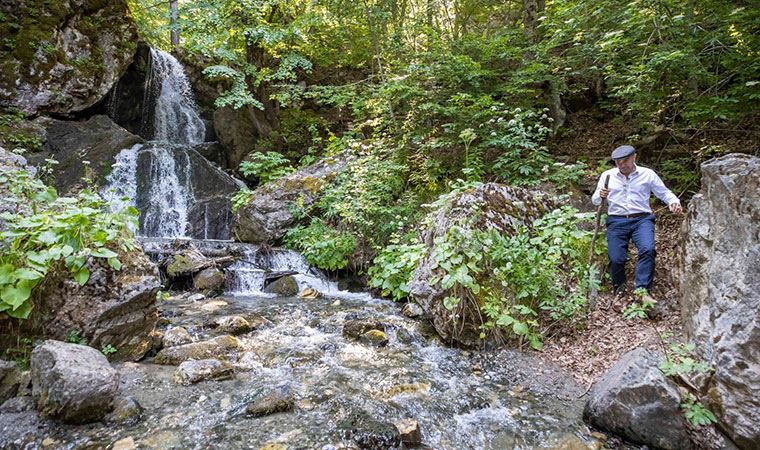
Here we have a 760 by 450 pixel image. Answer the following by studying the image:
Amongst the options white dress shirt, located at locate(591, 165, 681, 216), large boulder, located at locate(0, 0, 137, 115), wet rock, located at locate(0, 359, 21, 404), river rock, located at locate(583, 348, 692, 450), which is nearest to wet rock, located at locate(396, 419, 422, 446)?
river rock, located at locate(583, 348, 692, 450)

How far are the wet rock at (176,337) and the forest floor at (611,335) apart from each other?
13.3ft

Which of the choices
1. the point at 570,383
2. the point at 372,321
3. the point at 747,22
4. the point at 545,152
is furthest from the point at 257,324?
the point at 747,22

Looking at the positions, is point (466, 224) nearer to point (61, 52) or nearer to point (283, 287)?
point (283, 287)

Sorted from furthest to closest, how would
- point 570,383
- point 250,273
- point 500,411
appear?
1. point 250,273
2. point 570,383
3. point 500,411

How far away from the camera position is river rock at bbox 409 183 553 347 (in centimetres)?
441

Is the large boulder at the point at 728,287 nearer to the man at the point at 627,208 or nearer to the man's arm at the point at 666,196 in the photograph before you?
the man's arm at the point at 666,196

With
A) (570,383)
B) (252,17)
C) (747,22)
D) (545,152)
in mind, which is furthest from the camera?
(252,17)

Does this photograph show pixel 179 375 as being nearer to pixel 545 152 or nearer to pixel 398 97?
pixel 545 152

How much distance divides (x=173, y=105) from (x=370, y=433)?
51.3 feet

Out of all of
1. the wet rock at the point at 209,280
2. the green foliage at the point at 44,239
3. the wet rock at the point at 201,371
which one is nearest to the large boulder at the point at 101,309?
the green foliage at the point at 44,239

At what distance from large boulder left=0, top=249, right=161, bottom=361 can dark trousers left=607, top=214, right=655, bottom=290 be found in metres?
5.12

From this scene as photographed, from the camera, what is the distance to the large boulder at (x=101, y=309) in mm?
3473

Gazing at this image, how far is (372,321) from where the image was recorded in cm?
519

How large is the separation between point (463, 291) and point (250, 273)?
5108mm
